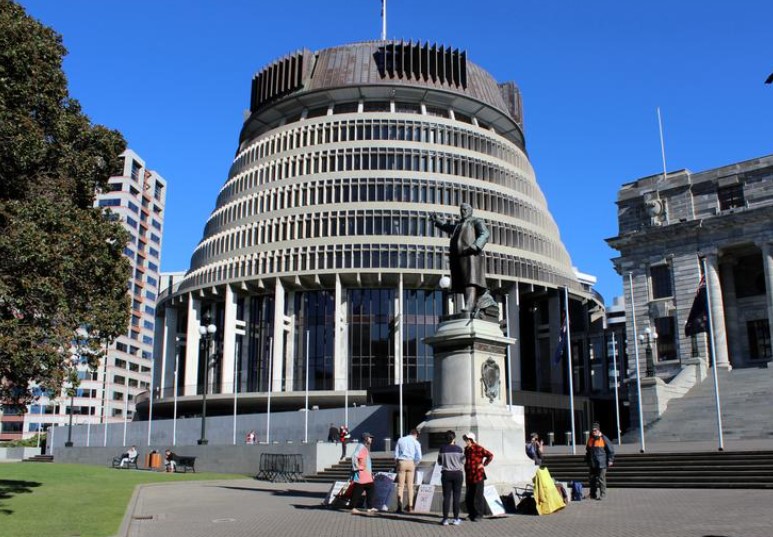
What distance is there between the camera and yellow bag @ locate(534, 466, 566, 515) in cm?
1698

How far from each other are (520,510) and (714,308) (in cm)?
4384

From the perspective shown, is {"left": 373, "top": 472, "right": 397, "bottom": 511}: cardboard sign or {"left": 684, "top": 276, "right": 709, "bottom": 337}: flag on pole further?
{"left": 684, "top": 276, "right": 709, "bottom": 337}: flag on pole

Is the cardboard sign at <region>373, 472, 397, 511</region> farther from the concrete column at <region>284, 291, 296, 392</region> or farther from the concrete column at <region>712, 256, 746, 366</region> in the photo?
the concrete column at <region>284, 291, 296, 392</region>

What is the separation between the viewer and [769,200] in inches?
2157

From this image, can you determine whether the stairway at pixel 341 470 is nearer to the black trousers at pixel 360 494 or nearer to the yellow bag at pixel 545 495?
the black trousers at pixel 360 494

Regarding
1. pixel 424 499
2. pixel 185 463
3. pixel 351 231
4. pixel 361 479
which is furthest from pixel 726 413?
pixel 351 231

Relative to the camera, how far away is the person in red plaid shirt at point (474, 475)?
1603cm

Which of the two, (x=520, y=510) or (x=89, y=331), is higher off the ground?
(x=89, y=331)

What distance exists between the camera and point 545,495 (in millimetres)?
17094

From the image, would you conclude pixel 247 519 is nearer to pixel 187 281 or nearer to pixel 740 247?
pixel 740 247

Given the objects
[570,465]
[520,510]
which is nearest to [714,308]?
[570,465]

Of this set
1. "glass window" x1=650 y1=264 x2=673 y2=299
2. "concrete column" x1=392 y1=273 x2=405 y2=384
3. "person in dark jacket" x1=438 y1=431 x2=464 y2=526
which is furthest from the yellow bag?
"concrete column" x1=392 y1=273 x2=405 y2=384

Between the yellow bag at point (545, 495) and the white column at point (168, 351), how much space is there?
68.7 metres

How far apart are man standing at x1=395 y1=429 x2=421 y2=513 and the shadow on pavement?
10.3 metres
